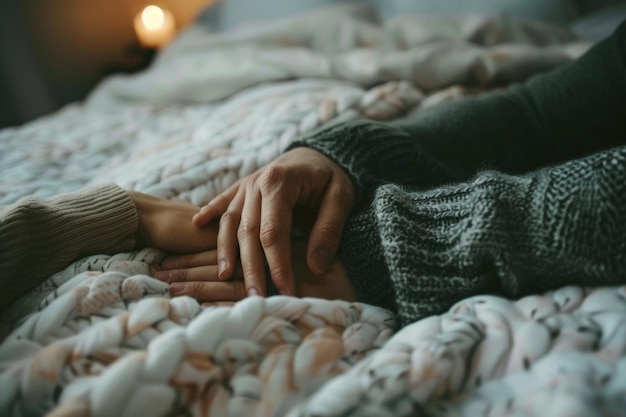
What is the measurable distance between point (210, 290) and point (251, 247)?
0.21 feet

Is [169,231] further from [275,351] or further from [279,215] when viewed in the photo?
[275,351]

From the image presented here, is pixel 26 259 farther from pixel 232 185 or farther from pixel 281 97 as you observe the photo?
pixel 281 97

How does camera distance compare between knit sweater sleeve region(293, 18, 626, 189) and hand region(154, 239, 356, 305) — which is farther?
knit sweater sleeve region(293, 18, 626, 189)

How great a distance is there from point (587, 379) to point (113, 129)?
1.06m

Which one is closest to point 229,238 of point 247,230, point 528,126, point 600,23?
point 247,230

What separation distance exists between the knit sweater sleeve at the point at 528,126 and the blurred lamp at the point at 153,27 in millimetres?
2100

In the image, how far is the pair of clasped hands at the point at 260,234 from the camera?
1.56 feet

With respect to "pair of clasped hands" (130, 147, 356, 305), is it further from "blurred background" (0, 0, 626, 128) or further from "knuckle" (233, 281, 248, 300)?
"blurred background" (0, 0, 626, 128)

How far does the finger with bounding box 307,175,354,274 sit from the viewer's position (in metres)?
0.48

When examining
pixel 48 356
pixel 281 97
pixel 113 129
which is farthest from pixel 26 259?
pixel 113 129

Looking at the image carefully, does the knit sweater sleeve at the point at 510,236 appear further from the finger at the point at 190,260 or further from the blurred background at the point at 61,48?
the blurred background at the point at 61,48

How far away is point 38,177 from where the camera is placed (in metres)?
0.77

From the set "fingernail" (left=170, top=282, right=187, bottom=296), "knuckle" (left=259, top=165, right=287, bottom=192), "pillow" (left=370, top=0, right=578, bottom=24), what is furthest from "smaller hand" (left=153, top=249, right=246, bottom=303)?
"pillow" (left=370, top=0, right=578, bottom=24)

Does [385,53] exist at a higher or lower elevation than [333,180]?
higher
